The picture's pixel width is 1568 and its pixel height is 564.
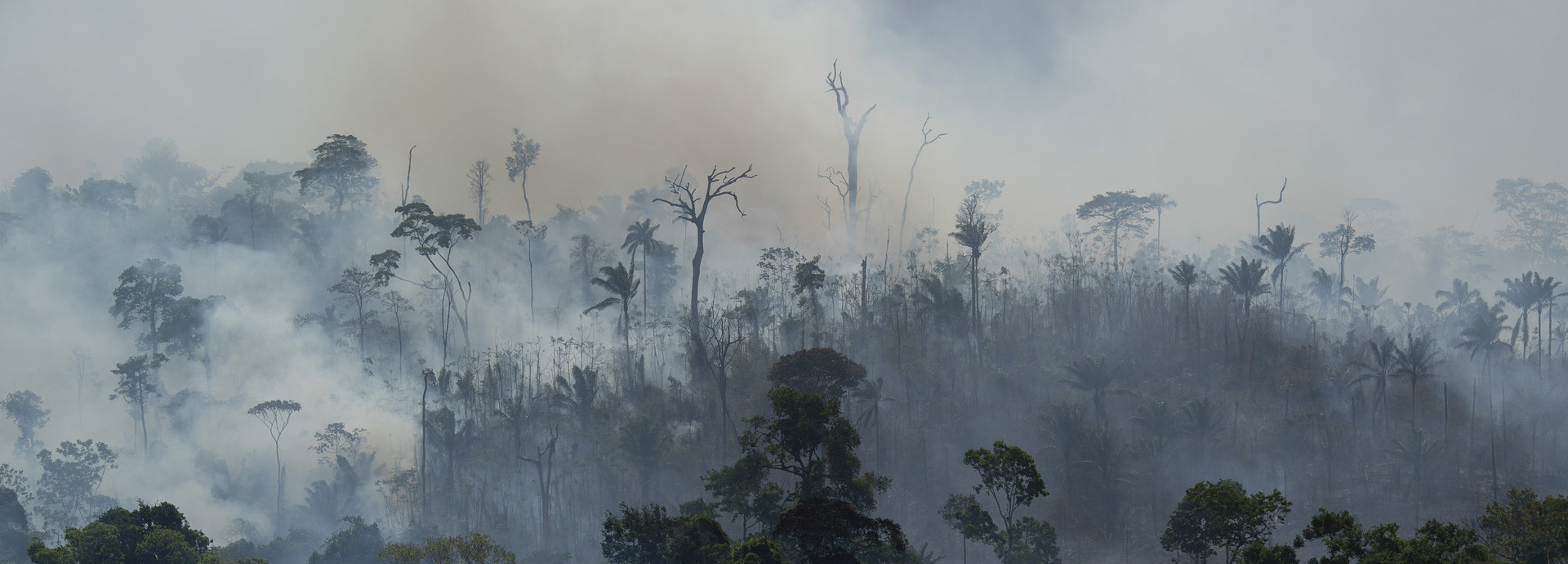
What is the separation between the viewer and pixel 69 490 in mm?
68688

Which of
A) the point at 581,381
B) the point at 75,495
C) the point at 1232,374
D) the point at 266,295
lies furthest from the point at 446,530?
the point at 1232,374

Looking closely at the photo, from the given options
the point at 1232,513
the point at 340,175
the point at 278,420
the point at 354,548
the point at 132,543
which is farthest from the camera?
the point at 340,175

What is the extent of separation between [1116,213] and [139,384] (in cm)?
8324

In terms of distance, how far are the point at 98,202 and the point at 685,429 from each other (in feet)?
215

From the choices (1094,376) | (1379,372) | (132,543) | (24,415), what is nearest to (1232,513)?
(1094,376)

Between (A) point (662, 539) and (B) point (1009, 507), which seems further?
(B) point (1009, 507)

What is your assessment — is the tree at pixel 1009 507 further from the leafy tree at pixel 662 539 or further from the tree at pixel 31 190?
the tree at pixel 31 190

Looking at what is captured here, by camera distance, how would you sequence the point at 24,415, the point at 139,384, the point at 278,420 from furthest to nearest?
the point at 24,415, the point at 139,384, the point at 278,420

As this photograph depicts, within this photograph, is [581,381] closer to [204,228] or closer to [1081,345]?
[1081,345]

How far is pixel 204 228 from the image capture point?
91.6m

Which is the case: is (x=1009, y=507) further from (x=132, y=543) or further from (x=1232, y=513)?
(x=132, y=543)

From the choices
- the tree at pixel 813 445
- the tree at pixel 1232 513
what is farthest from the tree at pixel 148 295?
the tree at pixel 1232 513

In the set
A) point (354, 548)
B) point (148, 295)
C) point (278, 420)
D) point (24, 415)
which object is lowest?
point (354, 548)

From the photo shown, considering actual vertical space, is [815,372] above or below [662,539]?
above
